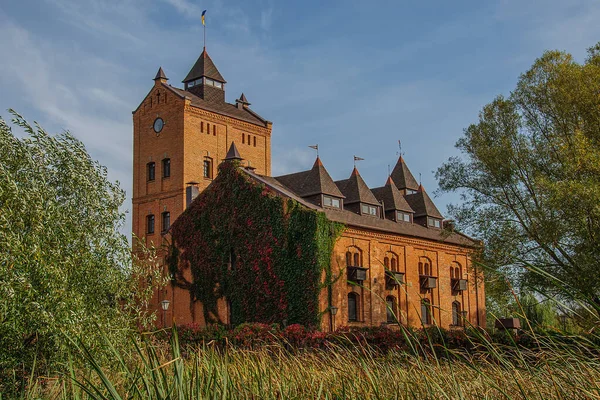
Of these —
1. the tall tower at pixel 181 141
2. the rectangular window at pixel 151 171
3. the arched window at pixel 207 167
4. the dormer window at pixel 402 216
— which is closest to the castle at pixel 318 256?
the dormer window at pixel 402 216

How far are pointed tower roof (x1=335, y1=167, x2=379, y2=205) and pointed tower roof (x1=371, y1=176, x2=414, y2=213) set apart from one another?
1.83 m

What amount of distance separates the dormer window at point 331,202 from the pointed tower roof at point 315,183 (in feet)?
0.82

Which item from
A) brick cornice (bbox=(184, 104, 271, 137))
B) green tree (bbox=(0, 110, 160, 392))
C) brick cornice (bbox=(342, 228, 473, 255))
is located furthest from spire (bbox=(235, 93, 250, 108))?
green tree (bbox=(0, 110, 160, 392))

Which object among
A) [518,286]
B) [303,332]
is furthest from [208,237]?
[518,286]

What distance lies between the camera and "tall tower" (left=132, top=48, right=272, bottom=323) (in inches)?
1992

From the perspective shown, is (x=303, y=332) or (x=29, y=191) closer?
(x=29, y=191)

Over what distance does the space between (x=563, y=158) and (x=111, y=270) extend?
18.1m

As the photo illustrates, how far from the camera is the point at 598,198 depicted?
78.3ft

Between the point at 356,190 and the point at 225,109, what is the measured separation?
19391 mm

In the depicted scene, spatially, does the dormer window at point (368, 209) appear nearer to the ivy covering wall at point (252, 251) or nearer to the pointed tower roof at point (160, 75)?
the ivy covering wall at point (252, 251)

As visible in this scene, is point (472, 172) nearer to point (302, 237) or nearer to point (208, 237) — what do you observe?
point (302, 237)

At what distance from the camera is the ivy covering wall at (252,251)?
3297 cm

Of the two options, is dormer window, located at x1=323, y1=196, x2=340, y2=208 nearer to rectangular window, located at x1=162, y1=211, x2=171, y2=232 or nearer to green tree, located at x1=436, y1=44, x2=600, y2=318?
green tree, located at x1=436, y1=44, x2=600, y2=318

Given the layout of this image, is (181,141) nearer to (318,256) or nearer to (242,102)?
(242,102)
